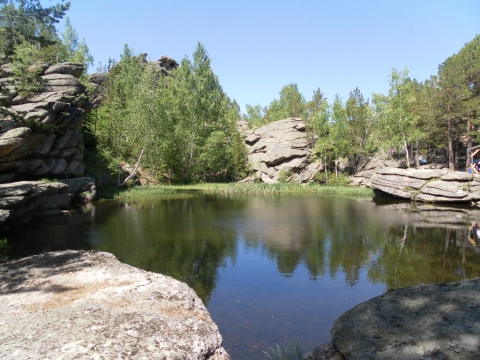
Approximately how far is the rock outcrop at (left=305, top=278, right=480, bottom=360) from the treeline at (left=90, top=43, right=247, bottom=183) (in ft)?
121

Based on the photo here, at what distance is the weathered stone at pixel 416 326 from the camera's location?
3588 millimetres

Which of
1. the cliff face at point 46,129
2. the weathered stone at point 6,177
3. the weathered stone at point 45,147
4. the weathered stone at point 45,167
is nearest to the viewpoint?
the cliff face at point 46,129

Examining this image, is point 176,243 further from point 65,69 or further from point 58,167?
point 65,69

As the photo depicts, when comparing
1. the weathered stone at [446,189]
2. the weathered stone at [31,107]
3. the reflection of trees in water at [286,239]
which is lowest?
the reflection of trees in water at [286,239]

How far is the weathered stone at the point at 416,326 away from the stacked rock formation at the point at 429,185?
2783 cm

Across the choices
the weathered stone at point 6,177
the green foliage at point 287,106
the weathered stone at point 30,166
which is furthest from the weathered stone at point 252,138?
the weathered stone at point 6,177

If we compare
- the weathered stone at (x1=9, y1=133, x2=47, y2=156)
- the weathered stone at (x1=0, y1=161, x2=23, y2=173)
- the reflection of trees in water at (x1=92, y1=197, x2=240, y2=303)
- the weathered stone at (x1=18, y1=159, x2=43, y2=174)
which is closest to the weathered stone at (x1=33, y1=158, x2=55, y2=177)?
the weathered stone at (x1=18, y1=159, x2=43, y2=174)

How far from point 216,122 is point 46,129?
31990mm

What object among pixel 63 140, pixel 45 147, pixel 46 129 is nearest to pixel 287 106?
pixel 63 140

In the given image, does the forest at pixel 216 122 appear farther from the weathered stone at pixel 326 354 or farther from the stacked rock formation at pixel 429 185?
the weathered stone at pixel 326 354

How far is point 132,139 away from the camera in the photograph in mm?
40031

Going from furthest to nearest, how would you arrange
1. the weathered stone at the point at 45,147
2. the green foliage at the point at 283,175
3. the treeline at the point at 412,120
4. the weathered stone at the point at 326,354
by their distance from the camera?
the green foliage at the point at 283,175
the treeline at the point at 412,120
the weathered stone at the point at 45,147
the weathered stone at the point at 326,354

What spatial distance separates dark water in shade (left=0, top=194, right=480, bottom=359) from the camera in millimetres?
8750

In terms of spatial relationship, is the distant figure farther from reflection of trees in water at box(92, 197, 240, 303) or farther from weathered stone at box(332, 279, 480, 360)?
weathered stone at box(332, 279, 480, 360)
